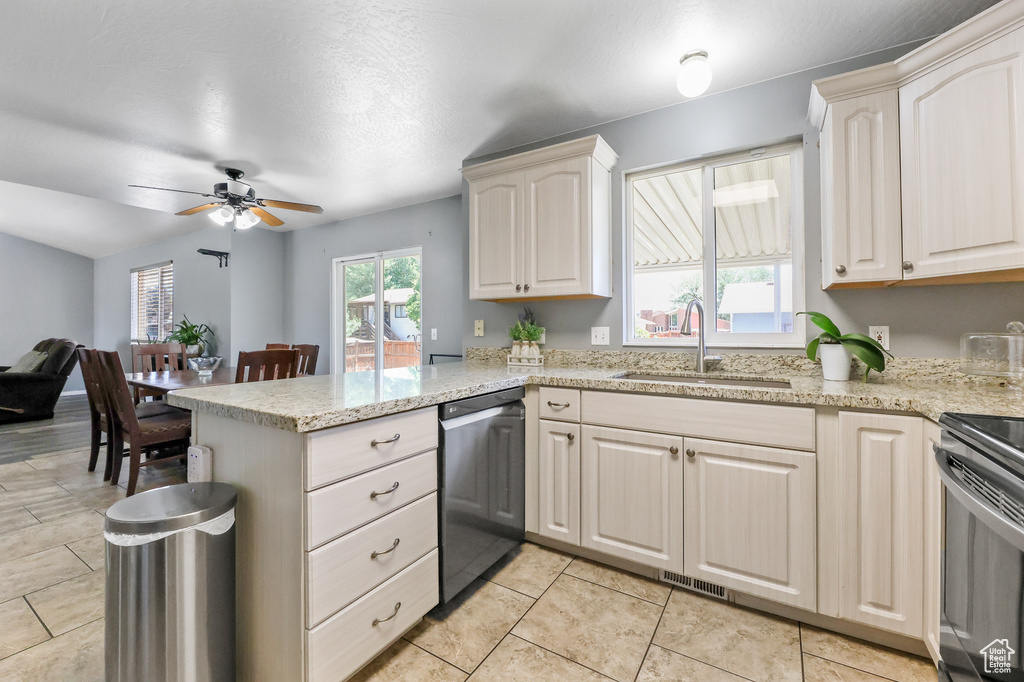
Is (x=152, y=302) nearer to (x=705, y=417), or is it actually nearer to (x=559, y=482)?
(x=559, y=482)

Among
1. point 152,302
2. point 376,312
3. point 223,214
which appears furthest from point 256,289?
point 152,302

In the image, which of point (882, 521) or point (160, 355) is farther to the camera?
point (160, 355)

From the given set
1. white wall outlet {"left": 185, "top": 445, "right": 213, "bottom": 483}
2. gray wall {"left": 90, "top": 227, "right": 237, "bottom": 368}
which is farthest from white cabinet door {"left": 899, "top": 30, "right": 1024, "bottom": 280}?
gray wall {"left": 90, "top": 227, "right": 237, "bottom": 368}

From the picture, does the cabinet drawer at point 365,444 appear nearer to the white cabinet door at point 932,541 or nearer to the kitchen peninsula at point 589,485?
the kitchen peninsula at point 589,485

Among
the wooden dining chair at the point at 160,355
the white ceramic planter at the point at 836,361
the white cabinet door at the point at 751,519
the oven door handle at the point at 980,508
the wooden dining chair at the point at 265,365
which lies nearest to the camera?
the oven door handle at the point at 980,508

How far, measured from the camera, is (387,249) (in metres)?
4.65

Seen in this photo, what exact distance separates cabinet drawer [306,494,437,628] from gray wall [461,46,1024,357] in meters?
1.54

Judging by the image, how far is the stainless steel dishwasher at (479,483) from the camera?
5.31 feet

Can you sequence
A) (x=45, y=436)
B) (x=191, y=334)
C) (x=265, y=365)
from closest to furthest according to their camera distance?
1. (x=265, y=365)
2. (x=45, y=436)
3. (x=191, y=334)

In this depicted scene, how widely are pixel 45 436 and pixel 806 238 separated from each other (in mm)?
6833

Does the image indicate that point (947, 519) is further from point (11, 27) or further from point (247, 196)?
point (247, 196)

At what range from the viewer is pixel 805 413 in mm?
1535

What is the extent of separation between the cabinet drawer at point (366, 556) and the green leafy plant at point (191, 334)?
208 inches

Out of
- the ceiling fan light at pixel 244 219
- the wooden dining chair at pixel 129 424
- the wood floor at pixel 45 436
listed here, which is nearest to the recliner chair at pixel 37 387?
the wood floor at pixel 45 436
